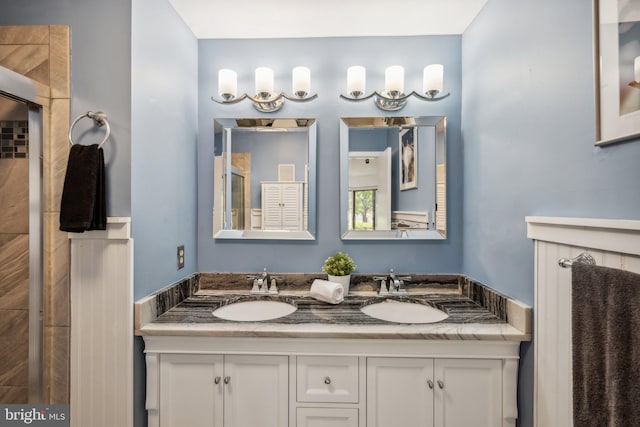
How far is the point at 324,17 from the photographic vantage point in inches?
65.1

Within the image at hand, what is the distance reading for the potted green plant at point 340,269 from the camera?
5.60ft

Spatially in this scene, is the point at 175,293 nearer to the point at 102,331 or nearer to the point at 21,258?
the point at 102,331

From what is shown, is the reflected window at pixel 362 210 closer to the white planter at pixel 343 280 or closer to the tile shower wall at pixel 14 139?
the white planter at pixel 343 280

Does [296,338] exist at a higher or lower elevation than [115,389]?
higher

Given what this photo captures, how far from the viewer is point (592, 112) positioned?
924mm

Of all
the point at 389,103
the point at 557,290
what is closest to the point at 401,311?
the point at 557,290

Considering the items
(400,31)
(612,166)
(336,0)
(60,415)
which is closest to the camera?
(612,166)

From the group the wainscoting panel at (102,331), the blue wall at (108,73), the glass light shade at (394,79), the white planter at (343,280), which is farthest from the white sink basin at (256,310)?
the glass light shade at (394,79)

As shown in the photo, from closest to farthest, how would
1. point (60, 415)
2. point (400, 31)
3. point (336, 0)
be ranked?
→ point (60, 415)
point (336, 0)
point (400, 31)

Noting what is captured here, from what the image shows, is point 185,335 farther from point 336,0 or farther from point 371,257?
point 336,0

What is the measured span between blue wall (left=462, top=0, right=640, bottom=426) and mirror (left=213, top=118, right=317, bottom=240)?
91cm

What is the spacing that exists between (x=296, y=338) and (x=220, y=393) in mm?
405

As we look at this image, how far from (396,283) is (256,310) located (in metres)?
0.80

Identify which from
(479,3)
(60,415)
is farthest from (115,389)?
(479,3)
